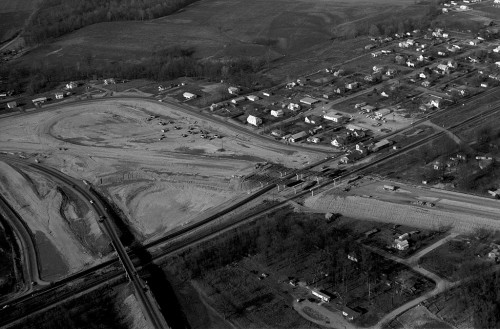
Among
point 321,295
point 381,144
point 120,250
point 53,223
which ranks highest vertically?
point 53,223

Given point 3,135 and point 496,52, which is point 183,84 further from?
point 496,52

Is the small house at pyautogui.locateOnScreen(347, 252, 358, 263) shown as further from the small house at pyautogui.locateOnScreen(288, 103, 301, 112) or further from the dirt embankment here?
the small house at pyautogui.locateOnScreen(288, 103, 301, 112)

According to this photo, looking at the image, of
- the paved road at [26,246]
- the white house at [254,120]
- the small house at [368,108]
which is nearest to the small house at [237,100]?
the white house at [254,120]

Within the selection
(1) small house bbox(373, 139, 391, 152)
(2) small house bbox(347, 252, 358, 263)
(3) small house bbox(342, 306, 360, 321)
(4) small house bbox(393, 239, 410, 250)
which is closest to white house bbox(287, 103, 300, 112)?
(1) small house bbox(373, 139, 391, 152)

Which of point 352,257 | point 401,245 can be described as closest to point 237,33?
point 401,245

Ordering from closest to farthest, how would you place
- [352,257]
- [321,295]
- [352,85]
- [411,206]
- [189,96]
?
[321,295]
[352,257]
[411,206]
[352,85]
[189,96]

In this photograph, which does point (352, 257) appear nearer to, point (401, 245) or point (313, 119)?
point (401, 245)
